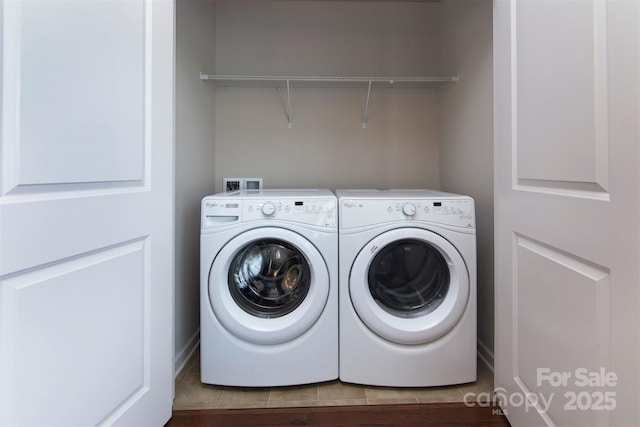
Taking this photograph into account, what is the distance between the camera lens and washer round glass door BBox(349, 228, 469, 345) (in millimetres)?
1378

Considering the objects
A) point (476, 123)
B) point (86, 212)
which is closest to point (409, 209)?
point (476, 123)

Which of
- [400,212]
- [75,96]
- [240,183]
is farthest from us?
[240,183]

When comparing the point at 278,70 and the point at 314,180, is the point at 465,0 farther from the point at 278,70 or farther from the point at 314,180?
the point at 314,180

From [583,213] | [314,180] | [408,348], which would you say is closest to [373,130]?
[314,180]

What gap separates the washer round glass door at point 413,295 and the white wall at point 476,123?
34 cm

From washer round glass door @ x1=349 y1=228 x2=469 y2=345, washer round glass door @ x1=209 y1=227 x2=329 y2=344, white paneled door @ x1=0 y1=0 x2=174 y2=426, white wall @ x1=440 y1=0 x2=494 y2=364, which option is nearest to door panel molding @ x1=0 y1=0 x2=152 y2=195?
white paneled door @ x1=0 y1=0 x2=174 y2=426

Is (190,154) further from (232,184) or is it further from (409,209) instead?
(409,209)

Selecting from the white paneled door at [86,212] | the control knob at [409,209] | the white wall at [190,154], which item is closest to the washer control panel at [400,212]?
the control knob at [409,209]

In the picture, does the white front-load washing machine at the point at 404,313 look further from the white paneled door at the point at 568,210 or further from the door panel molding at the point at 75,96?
the door panel molding at the point at 75,96

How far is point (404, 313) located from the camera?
145 cm

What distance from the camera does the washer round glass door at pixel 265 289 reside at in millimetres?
1368

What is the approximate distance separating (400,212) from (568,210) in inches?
25.5

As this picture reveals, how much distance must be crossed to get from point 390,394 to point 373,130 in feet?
5.35

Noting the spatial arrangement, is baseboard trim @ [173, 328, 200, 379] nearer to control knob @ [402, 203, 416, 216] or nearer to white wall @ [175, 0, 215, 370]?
white wall @ [175, 0, 215, 370]
